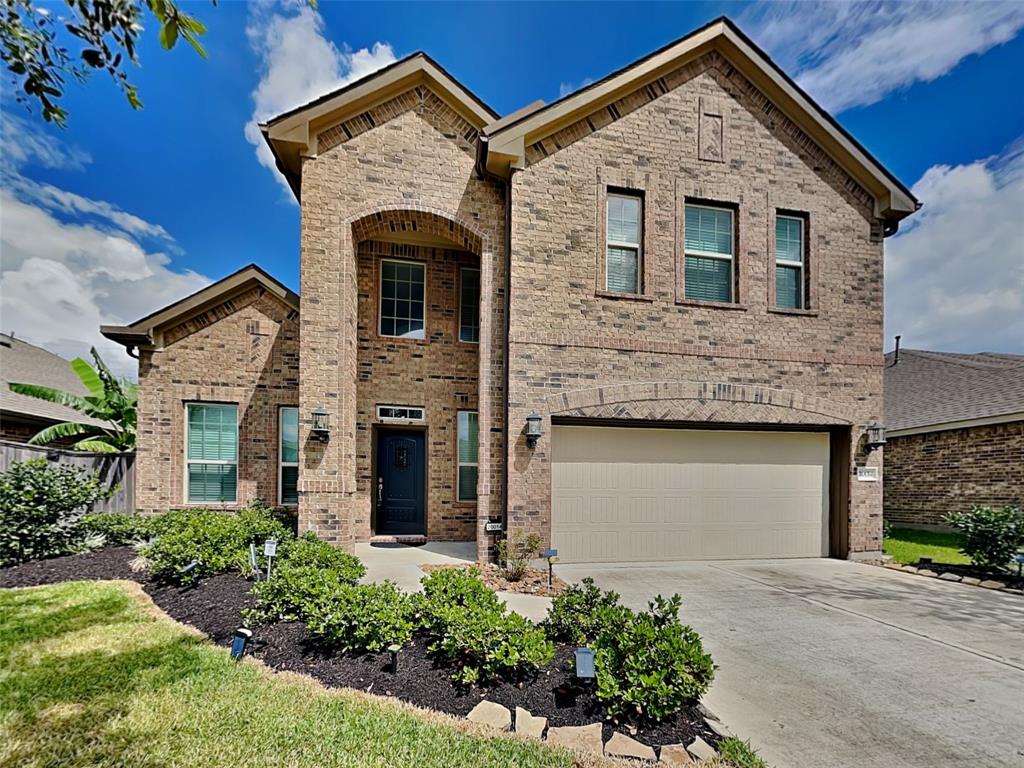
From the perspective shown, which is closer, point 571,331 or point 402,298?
point 571,331

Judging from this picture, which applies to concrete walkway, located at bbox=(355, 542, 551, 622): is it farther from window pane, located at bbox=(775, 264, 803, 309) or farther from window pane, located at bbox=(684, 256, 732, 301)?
window pane, located at bbox=(775, 264, 803, 309)

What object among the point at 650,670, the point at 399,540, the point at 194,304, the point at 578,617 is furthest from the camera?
the point at 399,540

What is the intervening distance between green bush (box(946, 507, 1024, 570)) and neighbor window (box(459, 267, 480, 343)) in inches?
353

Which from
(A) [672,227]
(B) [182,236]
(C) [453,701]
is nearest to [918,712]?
(C) [453,701]

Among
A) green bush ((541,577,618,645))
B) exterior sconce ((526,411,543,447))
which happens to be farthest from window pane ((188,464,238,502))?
green bush ((541,577,618,645))

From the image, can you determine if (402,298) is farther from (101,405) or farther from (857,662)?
(857,662)

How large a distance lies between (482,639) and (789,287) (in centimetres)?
828

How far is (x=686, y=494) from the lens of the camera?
27.9 ft

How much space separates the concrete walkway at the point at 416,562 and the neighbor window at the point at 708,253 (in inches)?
223

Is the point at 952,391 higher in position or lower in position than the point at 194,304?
lower

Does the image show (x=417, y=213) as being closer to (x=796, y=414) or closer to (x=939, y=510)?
(x=796, y=414)

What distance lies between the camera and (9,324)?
631 inches

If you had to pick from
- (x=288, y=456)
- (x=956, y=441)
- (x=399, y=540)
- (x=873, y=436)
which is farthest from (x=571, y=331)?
(x=956, y=441)

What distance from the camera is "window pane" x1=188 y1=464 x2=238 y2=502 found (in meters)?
9.24
